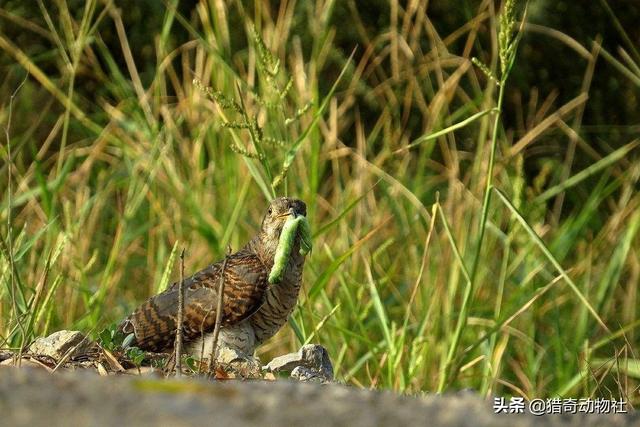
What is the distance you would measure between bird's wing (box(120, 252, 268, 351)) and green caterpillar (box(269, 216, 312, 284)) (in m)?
0.16

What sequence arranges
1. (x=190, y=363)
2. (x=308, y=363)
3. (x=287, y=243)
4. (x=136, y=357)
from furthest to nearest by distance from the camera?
(x=287, y=243) < (x=308, y=363) < (x=190, y=363) < (x=136, y=357)

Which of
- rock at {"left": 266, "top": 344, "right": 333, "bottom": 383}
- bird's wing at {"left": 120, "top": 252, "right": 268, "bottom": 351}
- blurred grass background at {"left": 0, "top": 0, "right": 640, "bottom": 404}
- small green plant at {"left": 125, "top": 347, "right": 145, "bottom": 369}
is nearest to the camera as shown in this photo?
small green plant at {"left": 125, "top": 347, "right": 145, "bottom": 369}

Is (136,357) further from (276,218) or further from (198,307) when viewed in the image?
(276,218)

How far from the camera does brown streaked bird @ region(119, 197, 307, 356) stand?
13.3 ft

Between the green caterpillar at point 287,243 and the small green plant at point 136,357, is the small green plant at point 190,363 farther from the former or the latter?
the green caterpillar at point 287,243

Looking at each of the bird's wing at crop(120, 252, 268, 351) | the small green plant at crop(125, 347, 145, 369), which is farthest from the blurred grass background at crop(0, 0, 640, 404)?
the small green plant at crop(125, 347, 145, 369)

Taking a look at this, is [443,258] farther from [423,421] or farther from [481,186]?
[423,421]

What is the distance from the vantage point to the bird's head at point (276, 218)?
13.4 feet

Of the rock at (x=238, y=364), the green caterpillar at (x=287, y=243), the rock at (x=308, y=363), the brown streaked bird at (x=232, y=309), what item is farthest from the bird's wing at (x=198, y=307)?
the rock at (x=308, y=363)

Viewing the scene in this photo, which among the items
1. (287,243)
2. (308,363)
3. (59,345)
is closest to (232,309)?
(287,243)

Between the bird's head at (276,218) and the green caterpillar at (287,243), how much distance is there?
87mm

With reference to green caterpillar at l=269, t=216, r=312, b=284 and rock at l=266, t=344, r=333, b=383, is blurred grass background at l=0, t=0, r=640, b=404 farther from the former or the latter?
rock at l=266, t=344, r=333, b=383

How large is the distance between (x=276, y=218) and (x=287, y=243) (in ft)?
0.93

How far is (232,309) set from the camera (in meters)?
4.08
